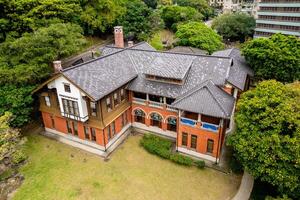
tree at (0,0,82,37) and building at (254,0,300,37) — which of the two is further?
building at (254,0,300,37)

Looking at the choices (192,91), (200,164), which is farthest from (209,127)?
(192,91)

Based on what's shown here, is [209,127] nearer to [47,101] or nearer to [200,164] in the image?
[200,164]

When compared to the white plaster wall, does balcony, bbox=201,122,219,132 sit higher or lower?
lower

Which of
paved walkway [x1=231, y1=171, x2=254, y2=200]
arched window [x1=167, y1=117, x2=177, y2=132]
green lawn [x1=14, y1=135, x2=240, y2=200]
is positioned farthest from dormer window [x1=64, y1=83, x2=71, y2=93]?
paved walkway [x1=231, y1=171, x2=254, y2=200]

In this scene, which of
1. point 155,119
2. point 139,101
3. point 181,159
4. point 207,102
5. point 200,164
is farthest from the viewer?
point 139,101

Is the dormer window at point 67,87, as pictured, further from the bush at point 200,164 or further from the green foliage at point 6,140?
the bush at point 200,164

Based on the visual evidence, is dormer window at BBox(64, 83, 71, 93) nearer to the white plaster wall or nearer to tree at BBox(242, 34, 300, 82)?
the white plaster wall
